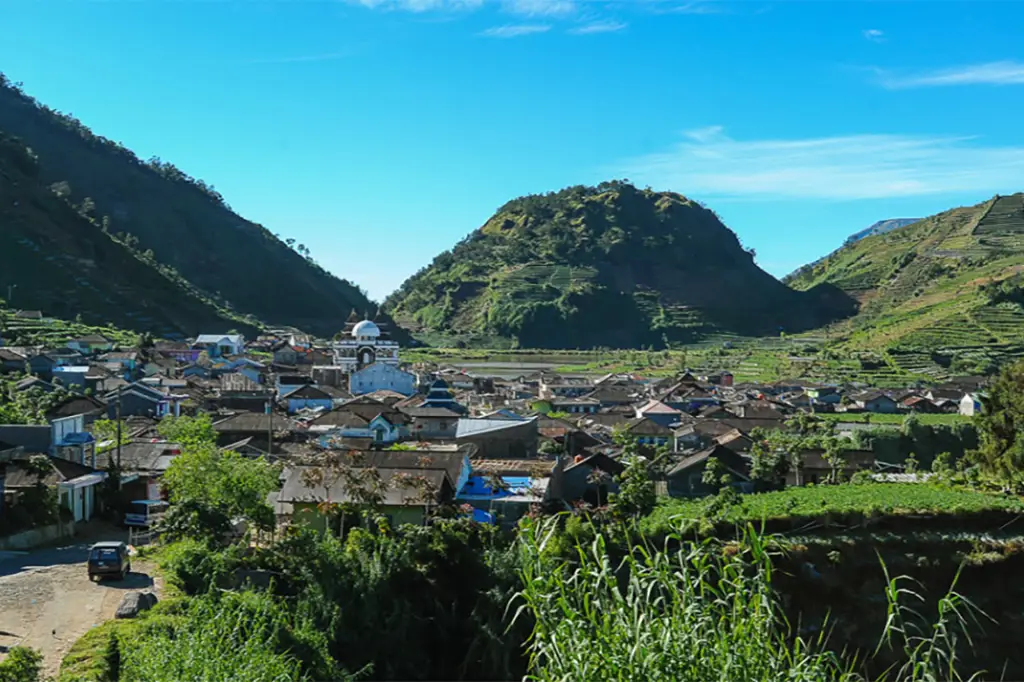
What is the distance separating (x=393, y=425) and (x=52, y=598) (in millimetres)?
18724

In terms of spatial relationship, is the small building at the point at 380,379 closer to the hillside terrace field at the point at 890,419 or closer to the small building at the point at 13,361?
the small building at the point at 13,361

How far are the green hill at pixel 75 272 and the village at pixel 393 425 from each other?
31.7ft

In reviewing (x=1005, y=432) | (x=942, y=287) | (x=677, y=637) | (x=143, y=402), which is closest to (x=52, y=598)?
(x=677, y=637)

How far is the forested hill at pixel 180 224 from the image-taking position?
327 ft

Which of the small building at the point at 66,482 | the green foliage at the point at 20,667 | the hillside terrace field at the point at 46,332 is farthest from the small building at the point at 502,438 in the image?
the hillside terrace field at the point at 46,332

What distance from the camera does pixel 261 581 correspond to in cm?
1317

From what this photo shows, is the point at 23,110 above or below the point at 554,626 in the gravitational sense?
above

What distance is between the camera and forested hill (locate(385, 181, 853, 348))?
107m

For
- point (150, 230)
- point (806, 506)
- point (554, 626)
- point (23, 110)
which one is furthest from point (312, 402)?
point (23, 110)

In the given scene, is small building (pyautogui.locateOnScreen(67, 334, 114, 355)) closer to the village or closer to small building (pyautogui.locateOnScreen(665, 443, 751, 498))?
the village

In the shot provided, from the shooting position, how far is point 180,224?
10675 centimetres

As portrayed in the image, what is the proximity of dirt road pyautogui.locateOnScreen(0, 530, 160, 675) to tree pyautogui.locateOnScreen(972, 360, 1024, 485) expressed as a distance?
21.1 metres

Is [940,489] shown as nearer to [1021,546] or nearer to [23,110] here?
[1021,546]

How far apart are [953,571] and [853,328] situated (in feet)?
275
